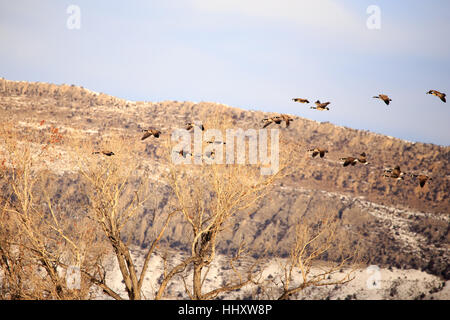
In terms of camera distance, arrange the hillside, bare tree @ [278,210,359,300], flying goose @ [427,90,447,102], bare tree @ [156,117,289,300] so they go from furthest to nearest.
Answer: the hillside
bare tree @ [156,117,289,300]
bare tree @ [278,210,359,300]
flying goose @ [427,90,447,102]

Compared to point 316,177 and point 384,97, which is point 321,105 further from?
point 316,177

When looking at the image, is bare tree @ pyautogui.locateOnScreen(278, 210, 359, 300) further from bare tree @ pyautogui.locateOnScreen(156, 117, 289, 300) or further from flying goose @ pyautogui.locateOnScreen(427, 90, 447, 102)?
flying goose @ pyautogui.locateOnScreen(427, 90, 447, 102)

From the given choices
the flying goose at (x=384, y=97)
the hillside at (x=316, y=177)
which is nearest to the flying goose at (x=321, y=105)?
the flying goose at (x=384, y=97)

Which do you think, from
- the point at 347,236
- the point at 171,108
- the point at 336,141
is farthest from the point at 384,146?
the point at 171,108

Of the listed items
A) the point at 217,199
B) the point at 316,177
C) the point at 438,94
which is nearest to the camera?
the point at 438,94

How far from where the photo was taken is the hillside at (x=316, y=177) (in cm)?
4434

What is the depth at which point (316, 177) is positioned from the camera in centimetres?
5897

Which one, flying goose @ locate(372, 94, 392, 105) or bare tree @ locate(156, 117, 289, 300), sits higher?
flying goose @ locate(372, 94, 392, 105)

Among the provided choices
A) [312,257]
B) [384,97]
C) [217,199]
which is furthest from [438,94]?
[217,199]

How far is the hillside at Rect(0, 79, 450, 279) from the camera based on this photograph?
44344mm

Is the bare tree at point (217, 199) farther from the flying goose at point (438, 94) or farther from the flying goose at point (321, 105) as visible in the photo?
the flying goose at point (438, 94)

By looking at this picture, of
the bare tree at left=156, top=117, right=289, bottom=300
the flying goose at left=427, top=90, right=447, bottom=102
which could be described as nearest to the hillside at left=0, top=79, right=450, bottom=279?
the bare tree at left=156, top=117, right=289, bottom=300

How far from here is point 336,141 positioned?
67250 millimetres
